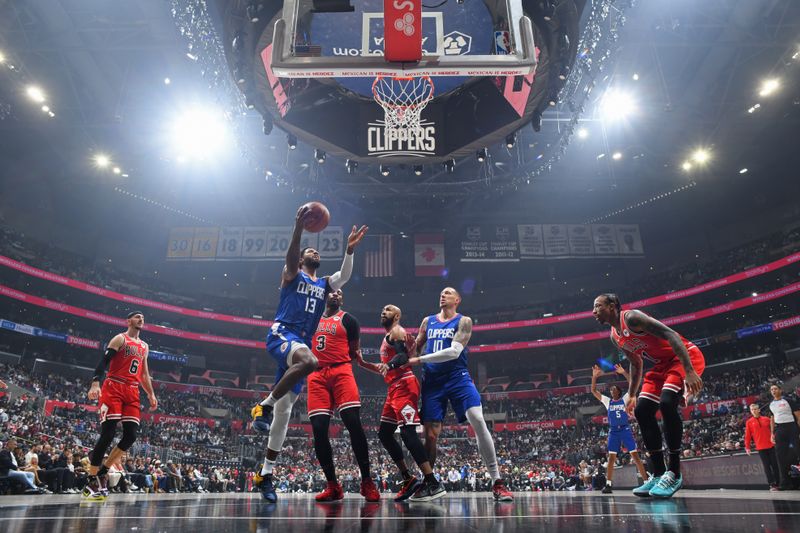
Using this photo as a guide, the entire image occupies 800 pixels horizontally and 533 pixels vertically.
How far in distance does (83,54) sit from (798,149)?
32.4 metres

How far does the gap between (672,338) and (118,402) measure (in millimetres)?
6203

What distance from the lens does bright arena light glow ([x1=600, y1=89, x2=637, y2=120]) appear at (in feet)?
63.3

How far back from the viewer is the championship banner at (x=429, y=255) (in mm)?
28188

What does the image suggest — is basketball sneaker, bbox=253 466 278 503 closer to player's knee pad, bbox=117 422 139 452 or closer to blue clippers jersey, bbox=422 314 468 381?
blue clippers jersey, bbox=422 314 468 381

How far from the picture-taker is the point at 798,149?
78.0 ft

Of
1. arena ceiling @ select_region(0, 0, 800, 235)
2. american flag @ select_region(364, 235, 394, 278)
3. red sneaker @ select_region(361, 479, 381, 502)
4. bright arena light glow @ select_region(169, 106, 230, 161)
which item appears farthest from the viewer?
american flag @ select_region(364, 235, 394, 278)

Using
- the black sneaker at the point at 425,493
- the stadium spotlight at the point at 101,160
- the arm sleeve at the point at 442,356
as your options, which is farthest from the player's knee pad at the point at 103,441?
the stadium spotlight at the point at 101,160

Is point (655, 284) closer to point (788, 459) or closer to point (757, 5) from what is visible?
point (757, 5)

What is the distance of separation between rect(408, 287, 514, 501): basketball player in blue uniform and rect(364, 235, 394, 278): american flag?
2226 cm

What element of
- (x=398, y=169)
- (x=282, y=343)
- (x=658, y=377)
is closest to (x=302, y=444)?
(x=398, y=169)

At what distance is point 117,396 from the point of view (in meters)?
5.88

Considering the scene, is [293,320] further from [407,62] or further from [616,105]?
[616,105]

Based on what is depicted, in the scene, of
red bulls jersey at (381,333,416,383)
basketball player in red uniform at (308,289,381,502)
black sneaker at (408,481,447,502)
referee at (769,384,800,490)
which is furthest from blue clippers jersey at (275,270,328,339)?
referee at (769,384,800,490)

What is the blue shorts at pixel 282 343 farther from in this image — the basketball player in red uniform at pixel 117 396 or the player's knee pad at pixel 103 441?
the player's knee pad at pixel 103 441
